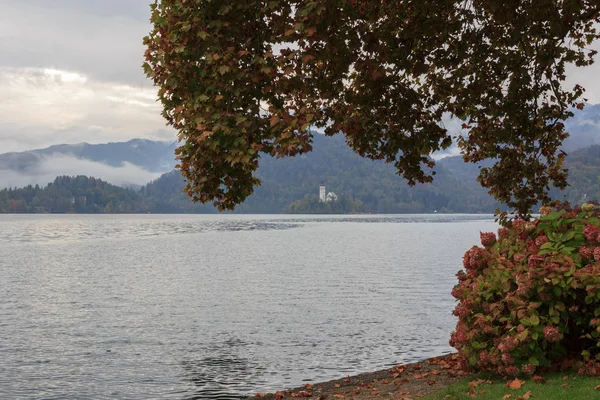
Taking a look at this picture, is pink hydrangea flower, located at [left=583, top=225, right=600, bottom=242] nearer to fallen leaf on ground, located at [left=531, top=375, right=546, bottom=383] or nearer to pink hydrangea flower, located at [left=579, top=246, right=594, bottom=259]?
pink hydrangea flower, located at [left=579, top=246, right=594, bottom=259]

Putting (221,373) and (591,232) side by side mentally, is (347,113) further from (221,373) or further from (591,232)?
(221,373)

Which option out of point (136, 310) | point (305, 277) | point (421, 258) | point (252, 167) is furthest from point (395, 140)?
point (421, 258)

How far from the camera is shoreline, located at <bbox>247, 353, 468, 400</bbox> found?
1418cm

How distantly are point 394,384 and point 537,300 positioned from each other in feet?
13.7

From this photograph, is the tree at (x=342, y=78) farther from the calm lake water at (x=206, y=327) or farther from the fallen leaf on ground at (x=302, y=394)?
the calm lake water at (x=206, y=327)

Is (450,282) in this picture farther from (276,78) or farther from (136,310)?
(276,78)

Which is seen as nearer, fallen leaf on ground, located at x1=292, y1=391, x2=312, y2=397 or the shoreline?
the shoreline

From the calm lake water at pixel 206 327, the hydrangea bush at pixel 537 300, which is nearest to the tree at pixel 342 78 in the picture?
the hydrangea bush at pixel 537 300

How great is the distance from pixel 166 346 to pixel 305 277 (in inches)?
1247

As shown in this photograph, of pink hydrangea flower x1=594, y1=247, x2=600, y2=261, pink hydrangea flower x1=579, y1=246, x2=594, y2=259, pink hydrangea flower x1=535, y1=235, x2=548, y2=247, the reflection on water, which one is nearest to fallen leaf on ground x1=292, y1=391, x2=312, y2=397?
the reflection on water

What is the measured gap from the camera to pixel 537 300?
13.0 m

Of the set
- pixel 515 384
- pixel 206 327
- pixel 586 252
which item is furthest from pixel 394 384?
pixel 206 327

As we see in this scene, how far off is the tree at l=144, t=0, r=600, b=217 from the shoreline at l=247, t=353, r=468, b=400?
16.9 ft

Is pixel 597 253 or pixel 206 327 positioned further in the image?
pixel 206 327
